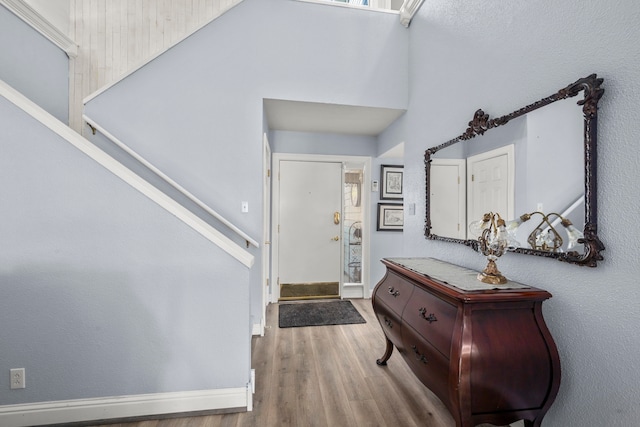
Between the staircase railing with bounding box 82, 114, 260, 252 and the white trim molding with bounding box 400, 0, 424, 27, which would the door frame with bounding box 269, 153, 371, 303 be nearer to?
the staircase railing with bounding box 82, 114, 260, 252

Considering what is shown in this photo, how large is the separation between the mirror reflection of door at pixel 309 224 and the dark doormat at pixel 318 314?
0.29 meters

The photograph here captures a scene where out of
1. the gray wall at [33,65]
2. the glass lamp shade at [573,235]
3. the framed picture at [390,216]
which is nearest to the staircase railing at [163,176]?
the gray wall at [33,65]

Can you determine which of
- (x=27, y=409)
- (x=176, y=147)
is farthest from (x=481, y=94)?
(x=27, y=409)

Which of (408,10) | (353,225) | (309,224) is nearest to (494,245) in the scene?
(408,10)

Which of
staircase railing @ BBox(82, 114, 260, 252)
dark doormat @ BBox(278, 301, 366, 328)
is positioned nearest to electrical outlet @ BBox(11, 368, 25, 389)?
staircase railing @ BBox(82, 114, 260, 252)

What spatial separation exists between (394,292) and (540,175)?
1.08 meters

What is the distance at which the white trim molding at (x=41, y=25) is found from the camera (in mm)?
2359

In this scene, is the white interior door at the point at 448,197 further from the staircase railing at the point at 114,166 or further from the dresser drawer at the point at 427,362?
the staircase railing at the point at 114,166

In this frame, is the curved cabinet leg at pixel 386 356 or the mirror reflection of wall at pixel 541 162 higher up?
the mirror reflection of wall at pixel 541 162

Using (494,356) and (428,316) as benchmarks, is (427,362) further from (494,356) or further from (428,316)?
(494,356)

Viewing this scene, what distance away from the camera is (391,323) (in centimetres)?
189

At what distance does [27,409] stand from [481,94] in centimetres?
327

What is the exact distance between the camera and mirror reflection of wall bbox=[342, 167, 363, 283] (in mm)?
4109

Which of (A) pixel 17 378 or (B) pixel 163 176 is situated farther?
(B) pixel 163 176
